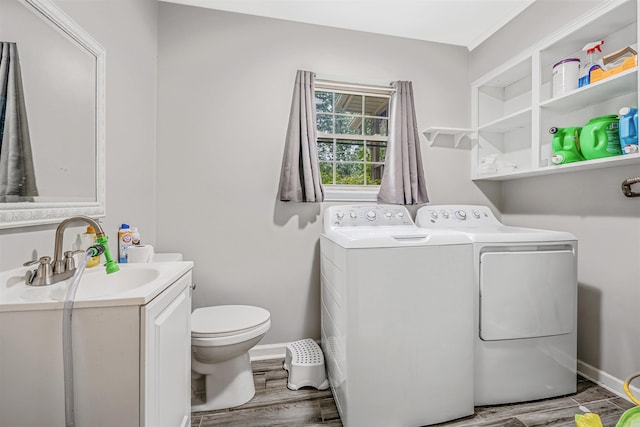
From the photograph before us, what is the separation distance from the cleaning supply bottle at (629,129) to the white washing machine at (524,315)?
1.73 feet

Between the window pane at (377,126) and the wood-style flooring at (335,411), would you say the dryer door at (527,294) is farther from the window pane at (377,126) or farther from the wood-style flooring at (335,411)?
the window pane at (377,126)

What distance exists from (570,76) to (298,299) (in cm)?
233

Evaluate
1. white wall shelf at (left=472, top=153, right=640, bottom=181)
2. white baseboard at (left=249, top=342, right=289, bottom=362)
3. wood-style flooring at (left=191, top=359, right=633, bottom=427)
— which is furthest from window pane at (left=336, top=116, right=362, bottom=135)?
wood-style flooring at (left=191, top=359, right=633, bottom=427)

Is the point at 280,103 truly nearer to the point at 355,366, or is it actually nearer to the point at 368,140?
the point at 368,140

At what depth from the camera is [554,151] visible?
181 centimetres

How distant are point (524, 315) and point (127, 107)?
8.24 feet

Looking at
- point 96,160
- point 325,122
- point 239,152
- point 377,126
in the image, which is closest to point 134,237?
point 96,160

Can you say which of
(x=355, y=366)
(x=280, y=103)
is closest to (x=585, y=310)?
(x=355, y=366)

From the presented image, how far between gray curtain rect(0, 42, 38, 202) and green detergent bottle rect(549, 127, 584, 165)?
260 cm

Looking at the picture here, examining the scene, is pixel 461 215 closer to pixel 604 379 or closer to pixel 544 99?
pixel 544 99

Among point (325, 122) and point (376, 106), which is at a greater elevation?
point (376, 106)

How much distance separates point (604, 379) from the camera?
171 centimetres

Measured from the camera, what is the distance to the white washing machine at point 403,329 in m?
1.35

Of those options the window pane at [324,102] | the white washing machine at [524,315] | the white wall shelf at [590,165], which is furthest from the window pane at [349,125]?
the white washing machine at [524,315]
